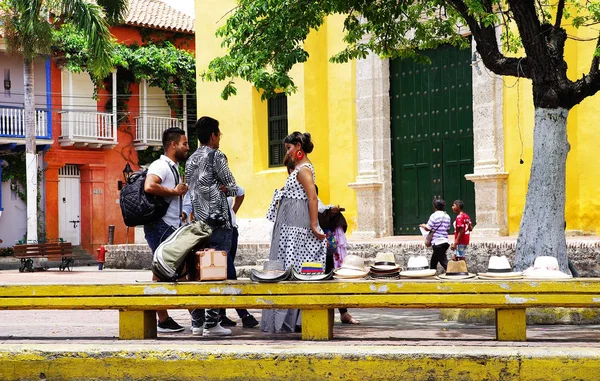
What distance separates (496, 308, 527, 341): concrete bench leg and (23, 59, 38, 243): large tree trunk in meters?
22.3

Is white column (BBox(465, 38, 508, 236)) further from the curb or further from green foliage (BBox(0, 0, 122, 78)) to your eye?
green foliage (BBox(0, 0, 122, 78))

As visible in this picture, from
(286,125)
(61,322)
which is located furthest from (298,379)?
(286,125)

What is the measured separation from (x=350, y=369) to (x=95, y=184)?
28353 millimetres

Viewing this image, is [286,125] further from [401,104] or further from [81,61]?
[81,61]

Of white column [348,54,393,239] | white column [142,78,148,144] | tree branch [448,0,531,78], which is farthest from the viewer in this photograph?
white column [142,78,148,144]

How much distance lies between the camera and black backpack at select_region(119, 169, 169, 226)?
23.8 feet

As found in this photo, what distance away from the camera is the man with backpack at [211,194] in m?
7.37

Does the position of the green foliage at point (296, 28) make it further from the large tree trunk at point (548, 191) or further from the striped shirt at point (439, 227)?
the striped shirt at point (439, 227)

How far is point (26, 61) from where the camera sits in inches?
1024

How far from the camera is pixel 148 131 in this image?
112 feet

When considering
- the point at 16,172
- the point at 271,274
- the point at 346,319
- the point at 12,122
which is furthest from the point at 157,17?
the point at 271,274

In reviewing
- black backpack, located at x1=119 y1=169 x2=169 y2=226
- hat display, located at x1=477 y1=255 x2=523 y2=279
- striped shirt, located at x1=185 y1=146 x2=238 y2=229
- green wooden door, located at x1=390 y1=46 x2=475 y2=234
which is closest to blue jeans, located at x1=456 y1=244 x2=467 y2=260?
green wooden door, located at x1=390 y1=46 x2=475 y2=234

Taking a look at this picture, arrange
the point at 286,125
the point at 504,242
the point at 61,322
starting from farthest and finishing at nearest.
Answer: the point at 286,125 < the point at 504,242 < the point at 61,322

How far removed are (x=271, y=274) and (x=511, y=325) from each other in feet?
5.51
